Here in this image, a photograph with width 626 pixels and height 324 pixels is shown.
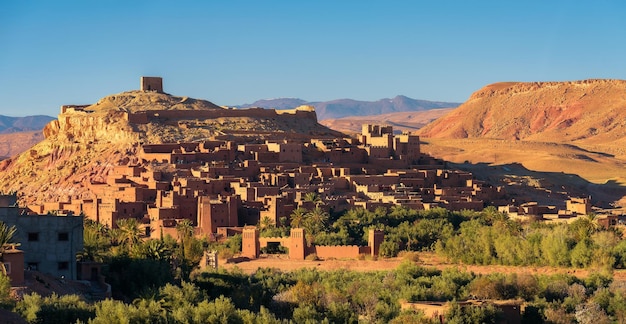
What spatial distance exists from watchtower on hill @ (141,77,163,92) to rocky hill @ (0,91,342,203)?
181 cm

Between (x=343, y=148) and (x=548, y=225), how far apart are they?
18.8 m

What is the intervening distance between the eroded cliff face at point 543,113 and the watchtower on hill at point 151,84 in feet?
193

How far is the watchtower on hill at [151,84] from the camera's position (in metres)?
87.9

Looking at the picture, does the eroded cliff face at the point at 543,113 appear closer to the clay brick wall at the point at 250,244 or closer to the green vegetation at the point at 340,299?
the clay brick wall at the point at 250,244

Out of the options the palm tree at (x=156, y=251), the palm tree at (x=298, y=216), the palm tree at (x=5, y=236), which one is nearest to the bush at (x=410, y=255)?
the palm tree at (x=298, y=216)

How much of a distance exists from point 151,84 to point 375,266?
41.6m

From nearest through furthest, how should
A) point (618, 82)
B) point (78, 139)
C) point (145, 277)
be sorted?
point (145, 277)
point (78, 139)
point (618, 82)

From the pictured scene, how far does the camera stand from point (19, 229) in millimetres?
33812

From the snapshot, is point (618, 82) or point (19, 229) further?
point (618, 82)

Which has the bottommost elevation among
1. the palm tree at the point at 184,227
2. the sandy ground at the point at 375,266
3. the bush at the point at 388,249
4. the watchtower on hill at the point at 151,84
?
the sandy ground at the point at 375,266

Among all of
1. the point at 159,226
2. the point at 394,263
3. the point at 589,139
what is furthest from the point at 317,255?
the point at 589,139

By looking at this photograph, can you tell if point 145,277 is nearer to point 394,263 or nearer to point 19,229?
point 19,229

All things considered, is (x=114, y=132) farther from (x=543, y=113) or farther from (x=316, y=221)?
(x=543, y=113)

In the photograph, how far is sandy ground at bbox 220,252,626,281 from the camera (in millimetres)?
46562
